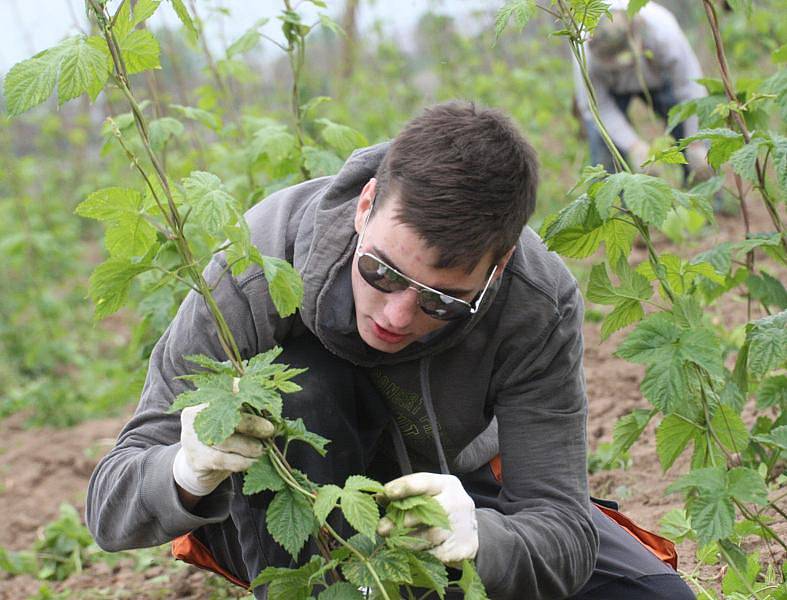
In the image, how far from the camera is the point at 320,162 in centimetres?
306

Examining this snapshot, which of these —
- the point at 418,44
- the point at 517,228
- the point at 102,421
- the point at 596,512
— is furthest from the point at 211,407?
the point at 418,44

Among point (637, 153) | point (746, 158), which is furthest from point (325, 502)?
point (637, 153)

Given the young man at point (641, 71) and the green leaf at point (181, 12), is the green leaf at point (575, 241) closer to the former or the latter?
the green leaf at point (181, 12)

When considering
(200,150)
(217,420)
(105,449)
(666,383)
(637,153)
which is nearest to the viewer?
(217,420)

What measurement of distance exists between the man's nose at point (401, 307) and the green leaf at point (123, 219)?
42 cm

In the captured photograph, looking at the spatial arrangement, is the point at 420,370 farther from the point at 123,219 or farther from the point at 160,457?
the point at 123,219

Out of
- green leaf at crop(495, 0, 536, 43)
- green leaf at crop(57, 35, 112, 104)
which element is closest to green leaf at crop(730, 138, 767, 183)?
green leaf at crop(495, 0, 536, 43)

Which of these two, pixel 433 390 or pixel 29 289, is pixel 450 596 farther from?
pixel 29 289

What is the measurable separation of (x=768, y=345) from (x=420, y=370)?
68cm

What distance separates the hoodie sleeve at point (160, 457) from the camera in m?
1.90

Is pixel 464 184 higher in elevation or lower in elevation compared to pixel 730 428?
higher

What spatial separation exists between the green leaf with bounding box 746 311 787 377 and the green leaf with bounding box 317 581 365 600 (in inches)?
35.3

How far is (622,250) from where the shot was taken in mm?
2152

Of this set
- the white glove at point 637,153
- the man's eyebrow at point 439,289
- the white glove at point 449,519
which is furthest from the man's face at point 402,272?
the white glove at point 637,153
